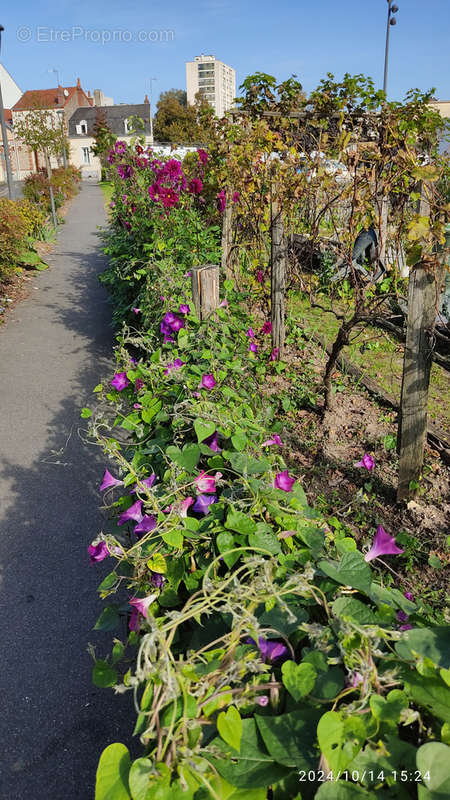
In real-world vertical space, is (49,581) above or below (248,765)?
below

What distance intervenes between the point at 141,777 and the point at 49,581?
228cm

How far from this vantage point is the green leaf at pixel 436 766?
0.78 metres

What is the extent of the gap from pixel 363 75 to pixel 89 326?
185 inches

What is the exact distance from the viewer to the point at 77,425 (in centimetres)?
480

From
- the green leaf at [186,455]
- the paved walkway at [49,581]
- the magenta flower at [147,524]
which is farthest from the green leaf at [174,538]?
the paved walkway at [49,581]

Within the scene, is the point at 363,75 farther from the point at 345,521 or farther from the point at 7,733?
the point at 7,733

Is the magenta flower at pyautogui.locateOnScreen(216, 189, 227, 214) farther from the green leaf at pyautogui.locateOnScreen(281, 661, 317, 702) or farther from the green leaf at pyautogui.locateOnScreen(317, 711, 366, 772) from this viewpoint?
the green leaf at pyautogui.locateOnScreen(317, 711, 366, 772)

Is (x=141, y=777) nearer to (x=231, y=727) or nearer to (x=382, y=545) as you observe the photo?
(x=231, y=727)

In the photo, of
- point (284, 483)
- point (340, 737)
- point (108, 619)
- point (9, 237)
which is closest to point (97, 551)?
point (108, 619)

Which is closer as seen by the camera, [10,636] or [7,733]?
Answer: [7,733]

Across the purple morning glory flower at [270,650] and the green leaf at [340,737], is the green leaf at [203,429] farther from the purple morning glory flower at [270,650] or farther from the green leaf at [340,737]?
the green leaf at [340,737]

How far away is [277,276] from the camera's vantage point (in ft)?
16.4

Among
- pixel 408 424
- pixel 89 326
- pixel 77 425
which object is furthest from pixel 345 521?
pixel 89 326

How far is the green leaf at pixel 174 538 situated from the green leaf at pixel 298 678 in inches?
18.1
